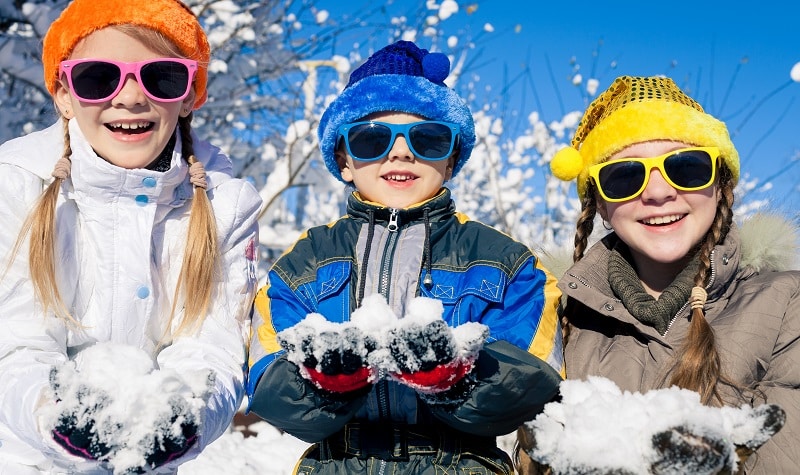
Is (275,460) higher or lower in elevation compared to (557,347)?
lower

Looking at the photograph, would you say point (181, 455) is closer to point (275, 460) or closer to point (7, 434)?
point (7, 434)

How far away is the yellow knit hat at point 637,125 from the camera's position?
8.16ft

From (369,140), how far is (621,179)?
0.82 metres

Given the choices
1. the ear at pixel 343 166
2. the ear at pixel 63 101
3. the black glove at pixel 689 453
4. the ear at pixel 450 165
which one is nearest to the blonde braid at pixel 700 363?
the black glove at pixel 689 453

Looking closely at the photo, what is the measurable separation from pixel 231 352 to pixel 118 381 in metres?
0.66

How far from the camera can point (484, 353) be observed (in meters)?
1.93

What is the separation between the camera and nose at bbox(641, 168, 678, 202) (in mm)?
2455

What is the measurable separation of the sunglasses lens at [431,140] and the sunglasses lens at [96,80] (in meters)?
0.92

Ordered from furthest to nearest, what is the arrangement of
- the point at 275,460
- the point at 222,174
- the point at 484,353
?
the point at 275,460
the point at 222,174
the point at 484,353

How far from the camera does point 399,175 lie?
2490 mm

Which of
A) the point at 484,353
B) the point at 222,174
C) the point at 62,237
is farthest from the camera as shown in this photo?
the point at 222,174

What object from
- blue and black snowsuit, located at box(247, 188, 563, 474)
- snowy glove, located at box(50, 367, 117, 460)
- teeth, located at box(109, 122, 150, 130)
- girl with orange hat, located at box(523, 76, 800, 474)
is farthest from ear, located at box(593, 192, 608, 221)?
snowy glove, located at box(50, 367, 117, 460)

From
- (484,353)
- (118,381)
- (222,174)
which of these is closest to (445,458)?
(484,353)

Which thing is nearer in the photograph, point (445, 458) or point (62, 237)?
point (445, 458)
